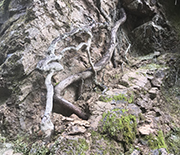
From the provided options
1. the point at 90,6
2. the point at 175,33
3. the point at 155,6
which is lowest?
the point at 175,33

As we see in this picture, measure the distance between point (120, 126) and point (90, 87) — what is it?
241cm

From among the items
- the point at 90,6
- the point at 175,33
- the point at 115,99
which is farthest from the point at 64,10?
the point at 175,33

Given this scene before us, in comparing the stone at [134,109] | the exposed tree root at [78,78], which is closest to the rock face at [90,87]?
the stone at [134,109]

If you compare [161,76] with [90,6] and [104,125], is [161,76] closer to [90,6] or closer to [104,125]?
[104,125]

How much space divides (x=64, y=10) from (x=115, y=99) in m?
4.80

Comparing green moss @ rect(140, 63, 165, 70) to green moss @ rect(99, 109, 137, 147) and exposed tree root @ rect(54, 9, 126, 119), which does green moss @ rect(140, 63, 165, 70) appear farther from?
green moss @ rect(99, 109, 137, 147)

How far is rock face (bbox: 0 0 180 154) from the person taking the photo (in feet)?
10.5

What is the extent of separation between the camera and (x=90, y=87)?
17.8 feet

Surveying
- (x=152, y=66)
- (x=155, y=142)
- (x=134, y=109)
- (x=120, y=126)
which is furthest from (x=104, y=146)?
(x=152, y=66)

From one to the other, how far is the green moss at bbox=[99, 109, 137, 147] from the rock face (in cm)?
2

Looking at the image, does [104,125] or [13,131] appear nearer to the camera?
[104,125]

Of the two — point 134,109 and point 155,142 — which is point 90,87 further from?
point 155,142

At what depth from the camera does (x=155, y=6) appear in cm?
865

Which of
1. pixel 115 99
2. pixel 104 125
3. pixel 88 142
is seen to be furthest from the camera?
pixel 115 99
